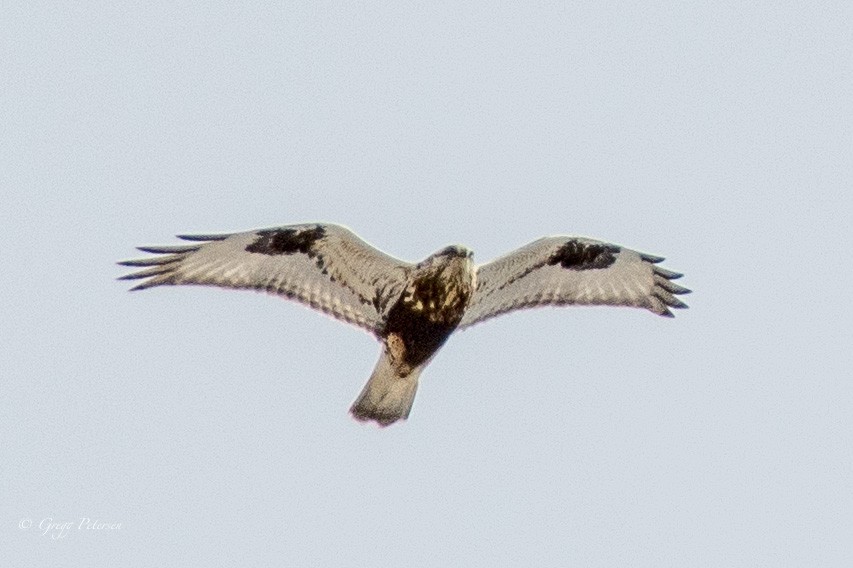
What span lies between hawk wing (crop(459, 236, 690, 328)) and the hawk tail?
797 mm

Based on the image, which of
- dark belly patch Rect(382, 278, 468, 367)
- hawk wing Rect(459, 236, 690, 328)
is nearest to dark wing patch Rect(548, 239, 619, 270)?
hawk wing Rect(459, 236, 690, 328)

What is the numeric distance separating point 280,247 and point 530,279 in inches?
93.6

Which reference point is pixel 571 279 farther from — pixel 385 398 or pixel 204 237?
pixel 204 237

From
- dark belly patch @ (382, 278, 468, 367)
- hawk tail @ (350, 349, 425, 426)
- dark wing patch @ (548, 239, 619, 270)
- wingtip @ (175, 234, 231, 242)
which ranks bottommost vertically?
hawk tail @ (350, 349, 425, 426)

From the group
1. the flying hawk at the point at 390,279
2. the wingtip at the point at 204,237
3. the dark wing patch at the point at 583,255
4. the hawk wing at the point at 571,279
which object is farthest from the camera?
the dark wing patch at the point at 583,255

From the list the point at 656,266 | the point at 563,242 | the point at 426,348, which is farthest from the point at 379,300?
the point at 656,266

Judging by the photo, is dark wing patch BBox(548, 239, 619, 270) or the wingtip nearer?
the wingtip

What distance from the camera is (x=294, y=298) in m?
14.9

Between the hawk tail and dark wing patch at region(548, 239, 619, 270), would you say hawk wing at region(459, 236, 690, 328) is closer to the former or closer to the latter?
dark wing patch at region(548, 239, 619, 270)

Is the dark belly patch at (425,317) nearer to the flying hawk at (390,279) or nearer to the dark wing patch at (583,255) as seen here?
the flying hawk at (390,279)

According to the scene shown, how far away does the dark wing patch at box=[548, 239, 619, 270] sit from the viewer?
1510 cm

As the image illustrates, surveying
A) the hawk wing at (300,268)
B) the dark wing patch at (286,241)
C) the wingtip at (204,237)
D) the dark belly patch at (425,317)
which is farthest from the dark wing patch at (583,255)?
the wingtip at (204,237)

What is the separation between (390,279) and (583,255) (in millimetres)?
1912

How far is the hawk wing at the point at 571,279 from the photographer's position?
14938 mm
